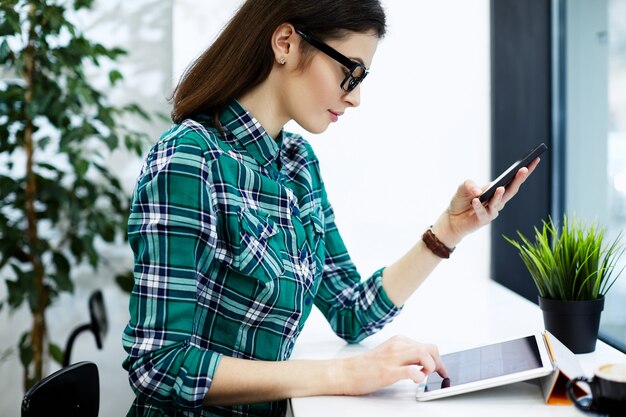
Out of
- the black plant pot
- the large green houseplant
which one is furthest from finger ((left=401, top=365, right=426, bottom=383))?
the large green houseplant

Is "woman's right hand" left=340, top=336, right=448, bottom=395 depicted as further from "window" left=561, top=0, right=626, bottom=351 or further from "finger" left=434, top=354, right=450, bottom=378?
"window" left=561, top=0, right=626, bottom=351

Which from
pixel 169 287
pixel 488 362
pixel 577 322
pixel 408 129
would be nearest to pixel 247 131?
pixel 169 287

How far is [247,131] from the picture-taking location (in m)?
1.17

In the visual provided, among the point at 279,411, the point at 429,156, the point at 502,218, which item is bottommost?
the point at 279,411

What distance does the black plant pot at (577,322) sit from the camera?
1185 mm

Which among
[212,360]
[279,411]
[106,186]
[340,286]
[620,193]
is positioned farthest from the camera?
[106,186]

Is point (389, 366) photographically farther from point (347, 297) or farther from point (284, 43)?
point (284, 43)

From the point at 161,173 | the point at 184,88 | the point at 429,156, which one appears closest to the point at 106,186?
the point at 429,156

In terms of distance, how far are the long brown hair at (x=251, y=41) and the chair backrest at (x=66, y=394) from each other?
0.45 meters

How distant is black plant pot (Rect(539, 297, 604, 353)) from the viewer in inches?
46.6

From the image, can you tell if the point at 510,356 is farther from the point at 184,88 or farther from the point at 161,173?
the point at 184,88

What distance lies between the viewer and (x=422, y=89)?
1.99m

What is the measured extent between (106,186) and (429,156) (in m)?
1.18

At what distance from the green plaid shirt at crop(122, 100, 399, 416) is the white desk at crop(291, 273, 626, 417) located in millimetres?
154
